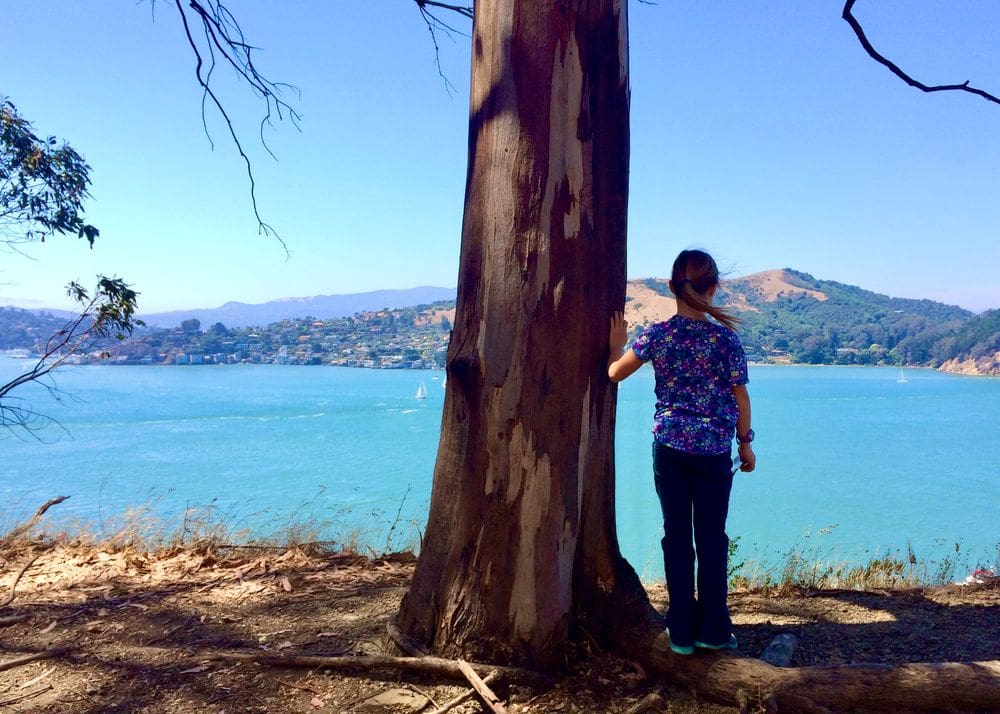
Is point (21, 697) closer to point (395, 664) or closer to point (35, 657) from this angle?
point (35, 657)

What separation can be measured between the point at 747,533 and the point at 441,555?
78.1ft

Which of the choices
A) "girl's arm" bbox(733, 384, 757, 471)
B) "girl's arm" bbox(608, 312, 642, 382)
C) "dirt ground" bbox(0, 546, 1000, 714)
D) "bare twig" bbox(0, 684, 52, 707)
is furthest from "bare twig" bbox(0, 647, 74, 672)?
"girl's arm" bbox(733, 384, 757, 471)

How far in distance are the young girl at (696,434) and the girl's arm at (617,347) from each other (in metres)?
0.01

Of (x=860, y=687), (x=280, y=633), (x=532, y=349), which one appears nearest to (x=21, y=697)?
(x=280, y=633)

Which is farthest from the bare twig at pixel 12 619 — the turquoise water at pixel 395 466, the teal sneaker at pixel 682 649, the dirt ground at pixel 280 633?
the teal sneaker at pixel 682 649

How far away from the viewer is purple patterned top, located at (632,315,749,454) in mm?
2512

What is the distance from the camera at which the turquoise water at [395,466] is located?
Result: 17.1 m

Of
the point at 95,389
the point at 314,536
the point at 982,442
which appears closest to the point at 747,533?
the point at 314,536

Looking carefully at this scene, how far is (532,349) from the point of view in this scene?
2564mm

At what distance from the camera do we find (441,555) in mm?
2707

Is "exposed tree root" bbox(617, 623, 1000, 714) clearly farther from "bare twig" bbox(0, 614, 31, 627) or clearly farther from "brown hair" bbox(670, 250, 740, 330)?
"bare twig" bbox(0, 614, 31, 627)

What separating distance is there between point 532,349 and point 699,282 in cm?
65

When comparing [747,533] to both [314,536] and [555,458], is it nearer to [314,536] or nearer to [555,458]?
[314,536]

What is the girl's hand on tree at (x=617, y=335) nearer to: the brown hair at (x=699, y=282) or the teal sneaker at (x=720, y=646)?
the brown hair at (x=699, y=282)
